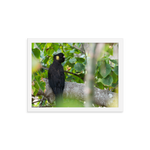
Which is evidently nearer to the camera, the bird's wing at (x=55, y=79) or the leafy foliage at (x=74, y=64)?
the leafy foliage at (x=74, y=64)

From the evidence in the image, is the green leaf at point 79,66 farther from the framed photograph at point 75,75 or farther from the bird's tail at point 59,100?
the bird's tail at point 59,100

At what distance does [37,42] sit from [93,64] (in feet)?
2.72

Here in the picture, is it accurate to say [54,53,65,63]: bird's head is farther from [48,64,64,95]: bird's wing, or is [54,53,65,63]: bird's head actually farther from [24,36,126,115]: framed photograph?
[48,64,64,95]: bird's wing

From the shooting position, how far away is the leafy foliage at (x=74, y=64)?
1995 millimetres

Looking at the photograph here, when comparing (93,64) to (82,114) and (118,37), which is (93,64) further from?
(82,114)

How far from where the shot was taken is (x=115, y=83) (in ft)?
6.65

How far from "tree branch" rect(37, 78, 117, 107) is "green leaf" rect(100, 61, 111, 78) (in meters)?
0.27

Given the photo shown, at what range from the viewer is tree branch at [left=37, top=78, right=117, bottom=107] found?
212 centimetres

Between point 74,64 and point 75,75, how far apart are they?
18 centimetres

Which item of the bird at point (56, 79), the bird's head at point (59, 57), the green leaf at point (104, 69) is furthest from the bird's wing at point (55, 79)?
the green leaf at point (104, 69)

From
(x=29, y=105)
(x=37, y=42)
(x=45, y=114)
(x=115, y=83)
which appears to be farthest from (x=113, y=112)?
(x=37, y=42)

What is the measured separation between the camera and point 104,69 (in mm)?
2004
